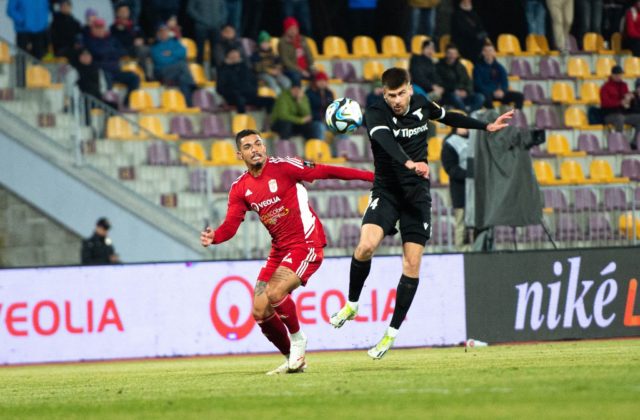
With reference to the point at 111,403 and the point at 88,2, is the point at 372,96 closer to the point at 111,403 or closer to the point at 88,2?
the point at 88,2

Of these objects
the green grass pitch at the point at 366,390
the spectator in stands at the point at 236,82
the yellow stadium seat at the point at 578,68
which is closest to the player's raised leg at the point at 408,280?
the green grass pitch at the point at 366,390

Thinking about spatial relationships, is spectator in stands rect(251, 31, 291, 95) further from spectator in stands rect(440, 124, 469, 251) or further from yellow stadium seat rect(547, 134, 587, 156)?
spectator in stands rect(440, 124, 469, 251)

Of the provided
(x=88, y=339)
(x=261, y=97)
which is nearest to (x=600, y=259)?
(x=88, y=339)

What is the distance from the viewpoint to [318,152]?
2231cm

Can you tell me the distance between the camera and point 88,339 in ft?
54.3

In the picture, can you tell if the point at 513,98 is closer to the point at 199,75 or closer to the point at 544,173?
the point at 544,173

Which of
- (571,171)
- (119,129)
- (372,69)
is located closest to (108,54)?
(119,129)

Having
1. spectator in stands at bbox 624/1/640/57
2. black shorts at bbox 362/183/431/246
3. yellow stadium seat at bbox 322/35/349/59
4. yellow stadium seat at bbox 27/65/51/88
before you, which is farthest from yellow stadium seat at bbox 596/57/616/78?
black shorts at bbox 362/183/431/246

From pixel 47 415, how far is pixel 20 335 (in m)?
7.99

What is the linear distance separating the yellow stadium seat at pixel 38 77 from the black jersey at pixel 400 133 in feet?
35.2

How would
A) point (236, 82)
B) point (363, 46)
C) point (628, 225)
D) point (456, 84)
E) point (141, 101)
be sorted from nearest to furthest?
point (628, 225)
point (141, 101)
point (236, 82)
point (456, 84)
point (363, 46)

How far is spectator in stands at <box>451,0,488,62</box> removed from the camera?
25016 millimetres

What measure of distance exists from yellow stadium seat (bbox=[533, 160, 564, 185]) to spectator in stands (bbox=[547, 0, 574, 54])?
459 cm

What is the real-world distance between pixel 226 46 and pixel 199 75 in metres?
1.15
